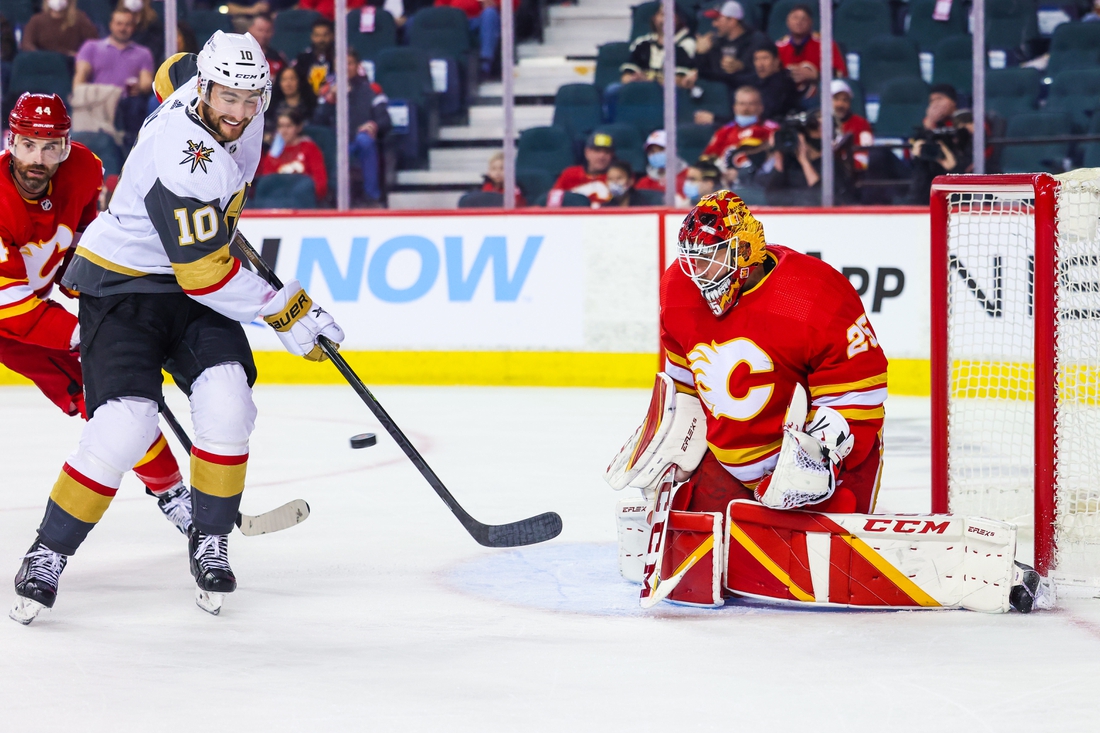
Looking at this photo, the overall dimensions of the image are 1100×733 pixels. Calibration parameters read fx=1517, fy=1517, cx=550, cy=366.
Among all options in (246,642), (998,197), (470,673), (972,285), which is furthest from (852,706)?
(972,285)

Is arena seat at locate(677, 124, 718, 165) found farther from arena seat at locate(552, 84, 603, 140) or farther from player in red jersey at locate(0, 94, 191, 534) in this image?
player in red jersey at locate(0, 94, 191, 534)

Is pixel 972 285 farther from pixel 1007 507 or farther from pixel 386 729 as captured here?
pixel 386 729

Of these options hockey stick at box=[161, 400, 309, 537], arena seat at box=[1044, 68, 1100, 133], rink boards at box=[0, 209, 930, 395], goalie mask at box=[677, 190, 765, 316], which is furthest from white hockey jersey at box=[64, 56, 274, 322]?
arena seat at box=[1044, 68, 1100, 133]

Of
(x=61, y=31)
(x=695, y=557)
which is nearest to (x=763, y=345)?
(x=695, y=557)

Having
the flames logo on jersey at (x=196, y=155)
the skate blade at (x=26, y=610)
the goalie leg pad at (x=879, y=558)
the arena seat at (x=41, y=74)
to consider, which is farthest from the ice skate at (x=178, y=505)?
the arena seat at (x=41, y=74)

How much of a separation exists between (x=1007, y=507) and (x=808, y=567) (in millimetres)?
1118

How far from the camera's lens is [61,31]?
7.70 metres

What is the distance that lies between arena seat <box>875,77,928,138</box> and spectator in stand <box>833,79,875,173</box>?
0.05m

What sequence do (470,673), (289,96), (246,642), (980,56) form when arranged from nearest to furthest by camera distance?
1. (470,673)
2. (246,642)
3. (980,56)
4. (289,96)

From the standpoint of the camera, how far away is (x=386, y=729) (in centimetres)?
217

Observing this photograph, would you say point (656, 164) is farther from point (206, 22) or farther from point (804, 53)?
point (206, 22)

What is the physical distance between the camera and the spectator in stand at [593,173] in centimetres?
696

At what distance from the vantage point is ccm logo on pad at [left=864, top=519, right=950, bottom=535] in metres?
2.83

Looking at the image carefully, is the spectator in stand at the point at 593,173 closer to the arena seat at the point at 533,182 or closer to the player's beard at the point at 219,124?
the arena seat at the point at 533,182
